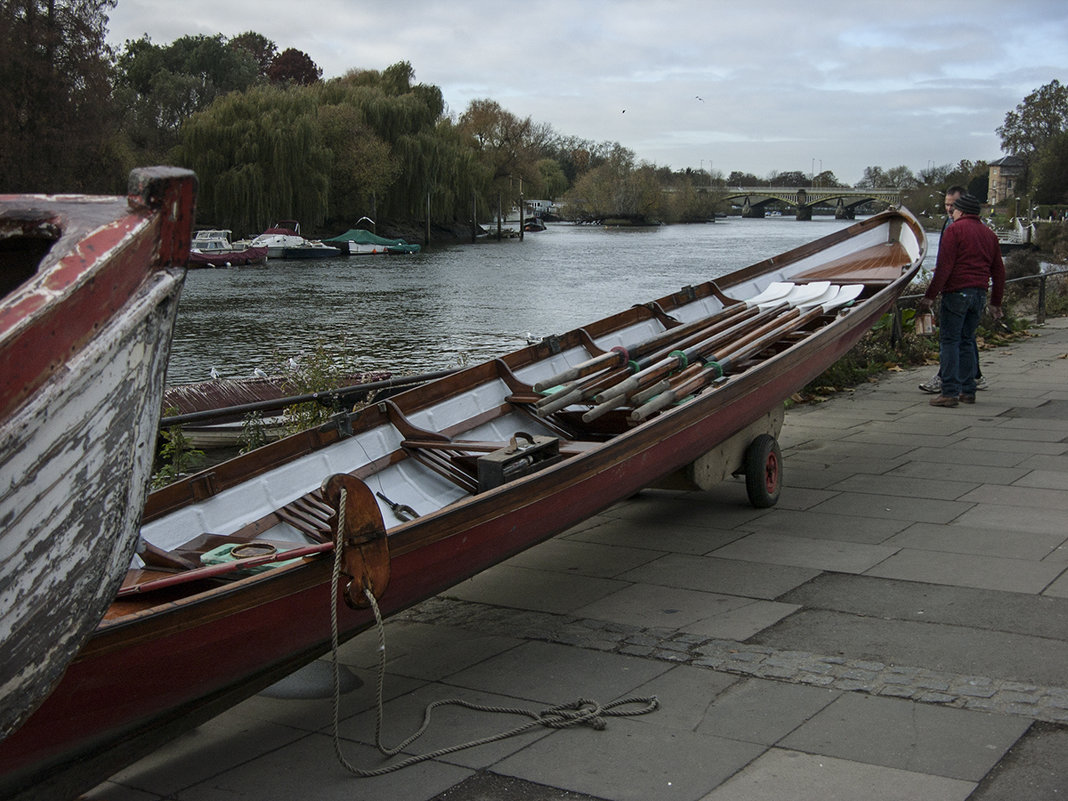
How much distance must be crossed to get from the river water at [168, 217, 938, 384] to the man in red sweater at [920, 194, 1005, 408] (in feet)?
18.1

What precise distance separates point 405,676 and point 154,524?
123 centimetres

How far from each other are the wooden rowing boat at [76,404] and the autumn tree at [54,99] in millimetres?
38220

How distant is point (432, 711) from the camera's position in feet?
13.5

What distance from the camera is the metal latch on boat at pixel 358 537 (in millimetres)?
3674

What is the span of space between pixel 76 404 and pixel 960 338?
28.2 ft

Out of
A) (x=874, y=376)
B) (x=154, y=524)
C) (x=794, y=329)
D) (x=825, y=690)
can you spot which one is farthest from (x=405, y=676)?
(x=874, y=376)

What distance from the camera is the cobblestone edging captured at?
3922 mm

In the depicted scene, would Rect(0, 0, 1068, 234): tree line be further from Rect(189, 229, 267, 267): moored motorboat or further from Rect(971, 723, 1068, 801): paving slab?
Rect(971, 723, 1068, 801): paving slab

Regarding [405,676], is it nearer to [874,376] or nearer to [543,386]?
[543,386]

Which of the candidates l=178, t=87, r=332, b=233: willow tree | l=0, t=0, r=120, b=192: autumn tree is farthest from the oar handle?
l=178, t=87, r=332, b=233: willow tree

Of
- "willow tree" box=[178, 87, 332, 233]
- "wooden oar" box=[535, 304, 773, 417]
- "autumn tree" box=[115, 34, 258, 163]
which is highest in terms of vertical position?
"autumn tree" box=[115, 34, 258, 163]

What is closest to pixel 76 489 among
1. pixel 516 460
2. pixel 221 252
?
pixel 516 460

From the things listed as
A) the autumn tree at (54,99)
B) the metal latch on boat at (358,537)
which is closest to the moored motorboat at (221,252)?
the autumn tree at (54,99)

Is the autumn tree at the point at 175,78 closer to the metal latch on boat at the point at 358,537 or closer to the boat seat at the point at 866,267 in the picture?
the boat seat at the point at 866,267
